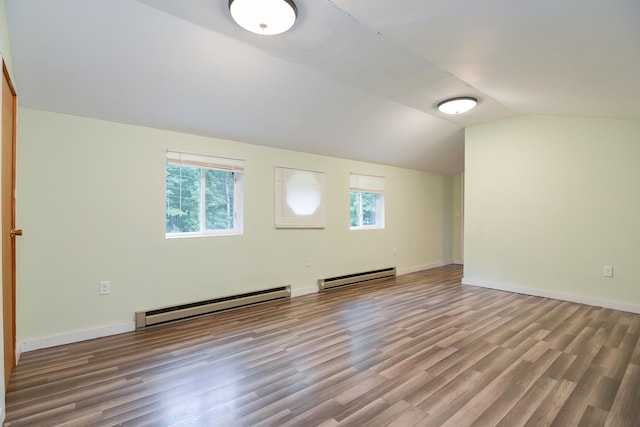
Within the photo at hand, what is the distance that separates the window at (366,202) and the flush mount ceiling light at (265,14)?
3.26 metres

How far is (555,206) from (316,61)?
3642 millimetres

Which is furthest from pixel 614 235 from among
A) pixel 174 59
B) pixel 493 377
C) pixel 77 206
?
pixel 77 206

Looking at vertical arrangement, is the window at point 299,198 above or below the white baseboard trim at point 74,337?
above

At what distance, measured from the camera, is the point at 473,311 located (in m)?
3.66

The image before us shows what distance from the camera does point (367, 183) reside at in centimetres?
540

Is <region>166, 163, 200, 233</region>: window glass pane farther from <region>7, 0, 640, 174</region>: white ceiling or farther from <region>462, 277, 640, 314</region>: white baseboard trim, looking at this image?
<region>462, 277, 640, 314</region>: white baseboard trim

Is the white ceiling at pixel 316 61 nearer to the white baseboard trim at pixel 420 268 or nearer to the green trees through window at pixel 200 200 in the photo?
the green trees through window at pixel 200 200

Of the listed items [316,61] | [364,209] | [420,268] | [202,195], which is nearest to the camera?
[316,61]

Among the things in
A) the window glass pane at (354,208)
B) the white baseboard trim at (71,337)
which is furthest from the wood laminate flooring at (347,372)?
the window glass pane at (354,208)

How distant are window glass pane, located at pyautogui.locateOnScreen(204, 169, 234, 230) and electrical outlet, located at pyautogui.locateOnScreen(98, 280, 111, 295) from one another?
1.12m

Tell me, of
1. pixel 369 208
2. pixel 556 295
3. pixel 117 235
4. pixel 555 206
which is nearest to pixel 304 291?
pixel 369 208

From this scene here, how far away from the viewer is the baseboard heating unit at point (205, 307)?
124 inches

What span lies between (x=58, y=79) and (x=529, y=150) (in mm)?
5257

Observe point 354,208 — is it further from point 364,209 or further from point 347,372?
point 347,372
